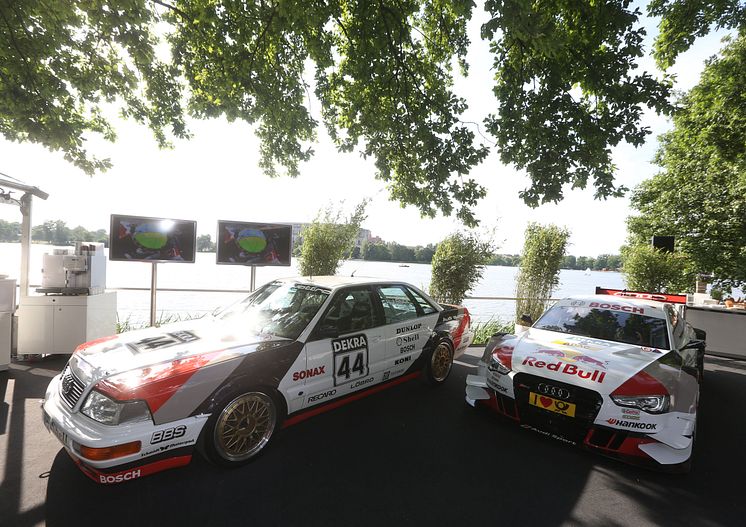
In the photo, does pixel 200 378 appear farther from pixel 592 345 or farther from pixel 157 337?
pixel 592 345

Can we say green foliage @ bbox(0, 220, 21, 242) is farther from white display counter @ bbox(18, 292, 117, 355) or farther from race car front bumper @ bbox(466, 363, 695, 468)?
race car front bumper @ bbox(466, 363, 695, 468)

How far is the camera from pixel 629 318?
3840 millimetres

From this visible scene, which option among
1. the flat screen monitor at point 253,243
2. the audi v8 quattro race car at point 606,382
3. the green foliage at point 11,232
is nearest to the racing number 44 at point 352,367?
the audi v8 quattro race car at point 606,382

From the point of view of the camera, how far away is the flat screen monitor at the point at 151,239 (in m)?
6.07

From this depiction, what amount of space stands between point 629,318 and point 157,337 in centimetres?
492

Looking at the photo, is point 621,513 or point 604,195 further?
point 604,195

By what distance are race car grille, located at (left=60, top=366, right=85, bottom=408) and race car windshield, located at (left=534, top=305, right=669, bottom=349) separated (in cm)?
448

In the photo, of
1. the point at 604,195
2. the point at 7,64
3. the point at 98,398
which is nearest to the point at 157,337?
the point at 98,398

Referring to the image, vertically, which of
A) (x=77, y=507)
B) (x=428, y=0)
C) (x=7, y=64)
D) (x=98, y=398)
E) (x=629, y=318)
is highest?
(x=428, y=0)

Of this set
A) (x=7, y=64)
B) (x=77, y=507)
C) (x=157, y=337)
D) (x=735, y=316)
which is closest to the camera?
(x=77, y=507)

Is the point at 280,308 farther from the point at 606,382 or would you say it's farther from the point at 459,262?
the point at 459,262

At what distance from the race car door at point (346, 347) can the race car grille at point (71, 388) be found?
1.64 m

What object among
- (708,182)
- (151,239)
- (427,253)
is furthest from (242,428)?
(708,182)

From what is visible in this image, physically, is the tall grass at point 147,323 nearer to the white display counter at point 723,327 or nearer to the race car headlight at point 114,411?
the race car headlight at point 114,411
